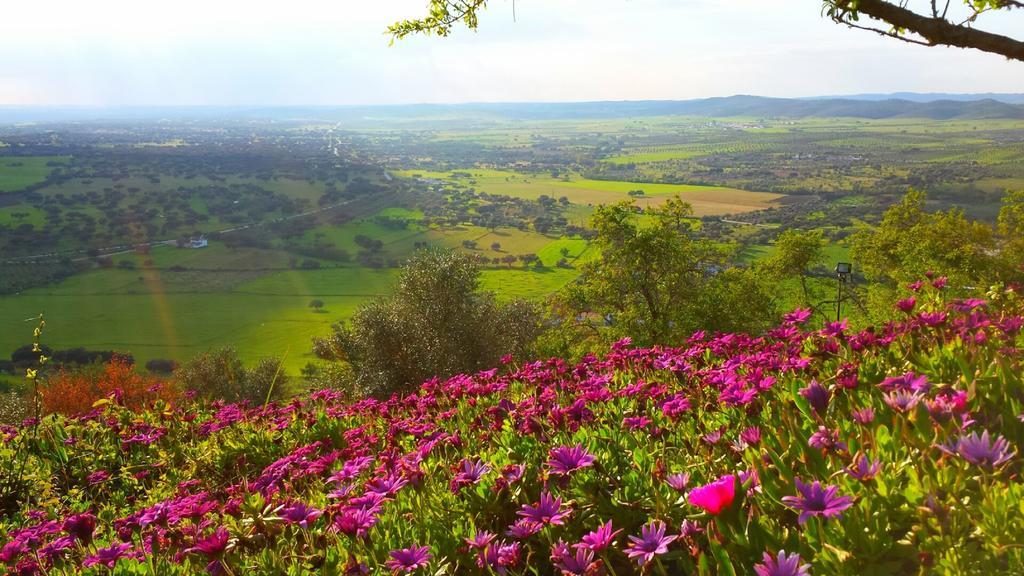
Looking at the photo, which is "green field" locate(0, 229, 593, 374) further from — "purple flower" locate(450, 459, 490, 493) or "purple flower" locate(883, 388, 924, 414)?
"purple flower" locate(883, 388, 924, 414)

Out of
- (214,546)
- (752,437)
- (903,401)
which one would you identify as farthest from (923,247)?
(214,546)

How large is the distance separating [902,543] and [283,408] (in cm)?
767

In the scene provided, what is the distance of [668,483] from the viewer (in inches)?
126

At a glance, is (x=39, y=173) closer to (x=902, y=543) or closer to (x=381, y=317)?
(x=381, y=317)

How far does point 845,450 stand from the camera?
9.78ft

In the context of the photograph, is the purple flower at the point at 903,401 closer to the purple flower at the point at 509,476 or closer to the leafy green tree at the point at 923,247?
the purple flower at the point at 509,476

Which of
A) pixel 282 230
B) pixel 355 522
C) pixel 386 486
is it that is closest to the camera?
pixel 355 522

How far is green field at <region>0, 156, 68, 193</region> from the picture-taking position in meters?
148

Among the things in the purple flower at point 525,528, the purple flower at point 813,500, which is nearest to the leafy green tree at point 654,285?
the purple flower at point 525,528

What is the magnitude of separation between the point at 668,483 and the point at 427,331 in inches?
877

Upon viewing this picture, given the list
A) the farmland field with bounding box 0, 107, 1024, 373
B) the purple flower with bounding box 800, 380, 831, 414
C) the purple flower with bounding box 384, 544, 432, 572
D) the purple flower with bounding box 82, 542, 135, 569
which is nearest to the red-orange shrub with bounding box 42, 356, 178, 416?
the farmland field with bounding box 0, 107, 1024, 373

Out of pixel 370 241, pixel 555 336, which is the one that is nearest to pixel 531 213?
pixel 370 241

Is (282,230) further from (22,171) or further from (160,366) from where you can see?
(22,171)

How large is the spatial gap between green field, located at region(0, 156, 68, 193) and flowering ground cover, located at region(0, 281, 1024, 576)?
182218 mm
